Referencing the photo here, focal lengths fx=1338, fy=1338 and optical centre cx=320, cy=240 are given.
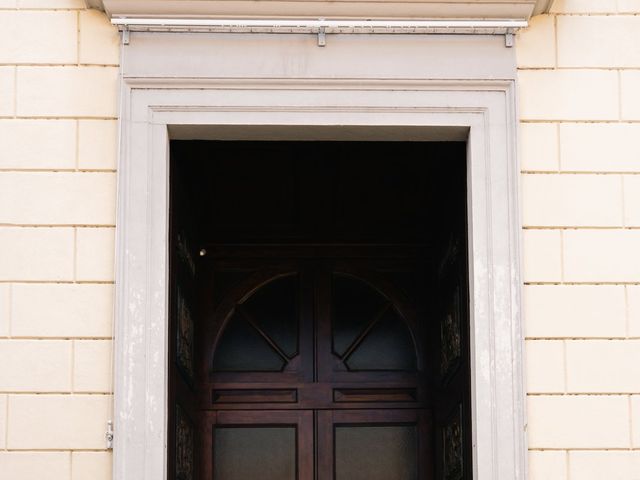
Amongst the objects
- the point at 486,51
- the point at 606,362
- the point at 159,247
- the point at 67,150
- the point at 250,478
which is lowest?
the point at 250,478

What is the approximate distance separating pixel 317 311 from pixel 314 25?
2.26 metres

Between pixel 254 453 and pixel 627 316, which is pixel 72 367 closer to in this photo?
pixel 254 453

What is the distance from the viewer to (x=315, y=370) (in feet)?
25.5

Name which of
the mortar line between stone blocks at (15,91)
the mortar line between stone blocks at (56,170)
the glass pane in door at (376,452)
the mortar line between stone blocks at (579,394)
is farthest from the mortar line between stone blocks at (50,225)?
the glass pane in door at (376,452)

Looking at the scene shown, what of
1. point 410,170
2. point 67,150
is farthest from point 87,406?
point 410,170

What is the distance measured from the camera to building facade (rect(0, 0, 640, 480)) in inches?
230

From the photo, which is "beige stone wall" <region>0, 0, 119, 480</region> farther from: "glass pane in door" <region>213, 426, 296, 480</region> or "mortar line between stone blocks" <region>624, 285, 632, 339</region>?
"mortar line between stone blocks" <region>624, 285, 632, 339</region>

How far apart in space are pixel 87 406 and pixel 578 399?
215 centimetres

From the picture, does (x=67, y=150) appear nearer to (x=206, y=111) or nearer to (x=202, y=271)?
(x=206, y=111)

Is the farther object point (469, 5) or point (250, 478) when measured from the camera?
point (250, 478)

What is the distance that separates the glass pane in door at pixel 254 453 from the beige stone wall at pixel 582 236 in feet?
7.24

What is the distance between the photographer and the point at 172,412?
20.8 ft

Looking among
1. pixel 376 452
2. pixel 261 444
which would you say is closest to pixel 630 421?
pixel 376 452

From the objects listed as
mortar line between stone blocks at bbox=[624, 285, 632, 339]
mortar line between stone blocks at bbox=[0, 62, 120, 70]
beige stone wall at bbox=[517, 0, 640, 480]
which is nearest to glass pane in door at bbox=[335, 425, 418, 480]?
beige stone wall at bbox=[517, 0, 640, 480]
